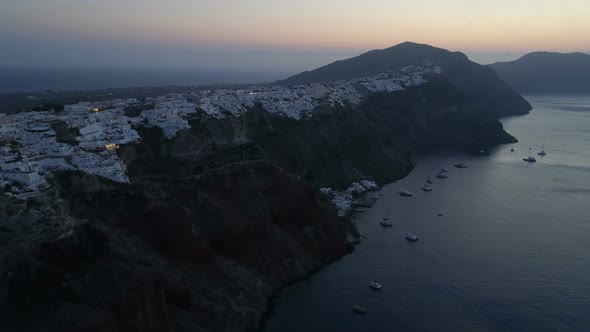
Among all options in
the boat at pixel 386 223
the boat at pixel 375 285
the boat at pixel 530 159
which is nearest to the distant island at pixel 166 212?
the boat at pixel 386 223

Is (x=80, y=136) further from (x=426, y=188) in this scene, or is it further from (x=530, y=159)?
(x=530, y=159)

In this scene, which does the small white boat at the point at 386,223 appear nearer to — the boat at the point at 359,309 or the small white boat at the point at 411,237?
the small white boat at the point at 411,237

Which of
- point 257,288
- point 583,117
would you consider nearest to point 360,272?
point 257,288

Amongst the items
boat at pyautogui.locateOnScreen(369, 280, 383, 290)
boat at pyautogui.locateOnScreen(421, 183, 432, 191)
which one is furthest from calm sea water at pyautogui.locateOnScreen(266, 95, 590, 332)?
boat at pyautogui.locateOnScreen(421, 183, 432, 191)

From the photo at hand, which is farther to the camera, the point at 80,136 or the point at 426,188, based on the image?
the point at 426,188

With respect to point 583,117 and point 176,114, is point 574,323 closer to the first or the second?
point 176,114

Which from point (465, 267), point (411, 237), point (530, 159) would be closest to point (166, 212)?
point (411, 237)
